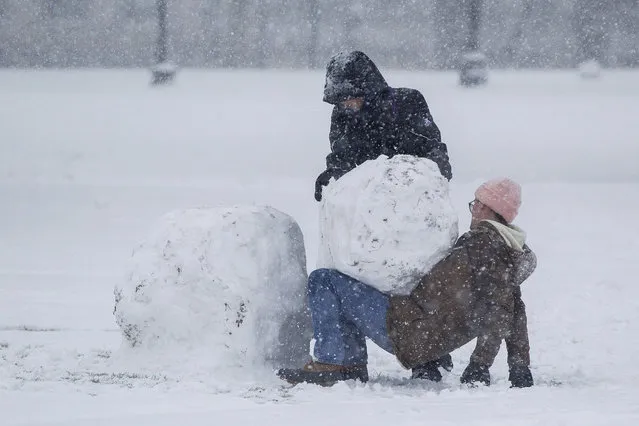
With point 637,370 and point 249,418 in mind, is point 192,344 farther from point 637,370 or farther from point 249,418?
point 637,370

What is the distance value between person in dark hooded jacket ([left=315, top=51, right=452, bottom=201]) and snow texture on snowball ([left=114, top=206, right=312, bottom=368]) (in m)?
0.42

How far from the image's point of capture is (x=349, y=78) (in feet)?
17.2

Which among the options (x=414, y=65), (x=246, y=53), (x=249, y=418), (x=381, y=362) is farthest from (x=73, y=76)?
(x=249, y=418)

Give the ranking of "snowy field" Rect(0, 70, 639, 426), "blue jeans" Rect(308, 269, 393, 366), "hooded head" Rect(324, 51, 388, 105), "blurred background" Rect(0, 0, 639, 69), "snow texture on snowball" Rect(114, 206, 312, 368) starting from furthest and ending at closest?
"blurred background" Rect(0, 0, 639, 69) → "hooded head" Rect(324, 51, 388, 105) → "snow texture on snowball" Rect(114, 206, 312, 368) → "blue jeans" Rect(308, 269, 393, 366) → "snowy field" Rect(0, 70, 639, 426)

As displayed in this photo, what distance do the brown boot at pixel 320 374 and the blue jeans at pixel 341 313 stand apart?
0.10 feet

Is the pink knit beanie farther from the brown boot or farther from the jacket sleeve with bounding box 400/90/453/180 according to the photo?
the brown boot

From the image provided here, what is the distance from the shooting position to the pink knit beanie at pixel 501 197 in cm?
489

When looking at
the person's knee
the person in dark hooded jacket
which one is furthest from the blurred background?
the person's knee

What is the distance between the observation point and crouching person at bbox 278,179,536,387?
15.6 ft

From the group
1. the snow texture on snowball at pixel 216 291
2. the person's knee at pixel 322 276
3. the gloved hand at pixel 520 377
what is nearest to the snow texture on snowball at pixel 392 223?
the person's knee at pixel 322 276

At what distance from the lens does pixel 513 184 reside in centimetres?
494

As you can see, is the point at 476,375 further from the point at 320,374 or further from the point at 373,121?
the point at 373,121

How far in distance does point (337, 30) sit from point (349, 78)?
1857 cm

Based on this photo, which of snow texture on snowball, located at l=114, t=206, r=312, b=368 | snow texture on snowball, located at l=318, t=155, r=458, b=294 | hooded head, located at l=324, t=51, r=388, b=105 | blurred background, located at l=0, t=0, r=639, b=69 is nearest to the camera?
snow texture on snowball, located at l=318, t=155, r=458, b=294
